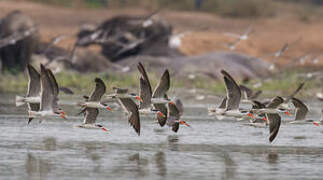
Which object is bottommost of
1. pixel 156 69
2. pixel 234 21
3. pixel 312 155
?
pixel 312 155

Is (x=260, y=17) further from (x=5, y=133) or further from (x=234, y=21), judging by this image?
(x=5, y=133)

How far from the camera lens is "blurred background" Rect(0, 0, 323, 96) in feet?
90.2

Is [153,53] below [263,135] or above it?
above

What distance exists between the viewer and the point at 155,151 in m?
13.9

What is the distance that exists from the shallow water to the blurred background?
8.17 m

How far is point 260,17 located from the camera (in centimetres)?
4722

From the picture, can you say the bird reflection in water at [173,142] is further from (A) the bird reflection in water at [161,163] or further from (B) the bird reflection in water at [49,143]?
(B) the bird reflection in water at [49,143]

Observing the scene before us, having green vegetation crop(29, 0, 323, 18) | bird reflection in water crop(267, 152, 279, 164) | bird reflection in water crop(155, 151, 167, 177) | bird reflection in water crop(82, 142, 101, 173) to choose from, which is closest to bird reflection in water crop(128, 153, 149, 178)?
bird reflection in water crop(155, 151, 167, 177)

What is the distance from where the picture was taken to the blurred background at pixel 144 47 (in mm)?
27500

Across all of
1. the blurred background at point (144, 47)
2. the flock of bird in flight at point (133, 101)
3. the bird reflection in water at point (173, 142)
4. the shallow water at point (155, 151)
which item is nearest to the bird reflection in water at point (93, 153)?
the shallow water at point (155, 151)

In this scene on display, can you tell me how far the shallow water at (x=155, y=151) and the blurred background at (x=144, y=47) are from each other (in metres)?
8.17

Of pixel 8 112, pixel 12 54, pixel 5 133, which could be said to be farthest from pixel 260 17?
pixel 5 133

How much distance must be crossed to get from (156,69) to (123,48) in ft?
6.09

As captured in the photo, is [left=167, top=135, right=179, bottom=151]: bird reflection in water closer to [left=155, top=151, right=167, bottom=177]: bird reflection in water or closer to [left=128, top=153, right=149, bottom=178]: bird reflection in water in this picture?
[left=155, top=151, right=167, bottom=177]: bird reflection in water
